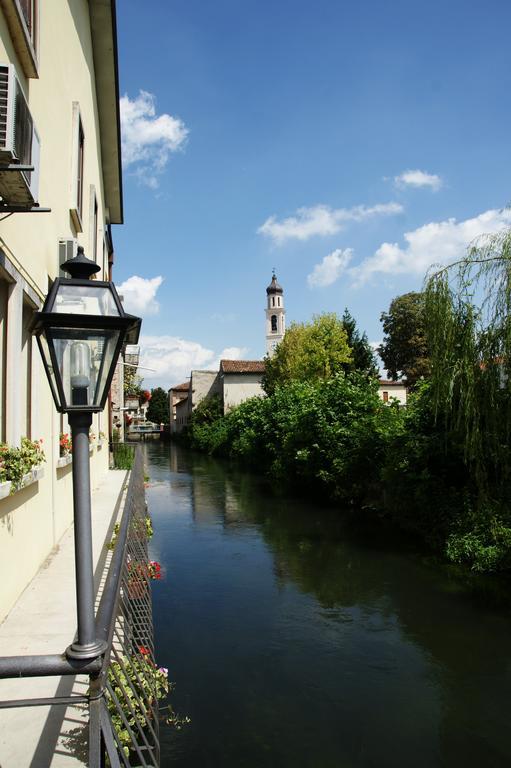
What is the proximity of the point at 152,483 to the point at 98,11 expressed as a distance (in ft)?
53.2

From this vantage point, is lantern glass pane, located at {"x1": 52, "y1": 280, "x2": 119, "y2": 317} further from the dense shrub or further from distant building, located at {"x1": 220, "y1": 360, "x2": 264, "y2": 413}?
distant building, located at {"x1": 220, "y1": 360, "x2": 264, "y2": 413}

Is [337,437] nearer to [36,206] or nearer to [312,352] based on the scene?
[36,206]

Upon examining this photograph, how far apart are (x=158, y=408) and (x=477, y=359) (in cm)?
9105

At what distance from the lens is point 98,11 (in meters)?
9.69

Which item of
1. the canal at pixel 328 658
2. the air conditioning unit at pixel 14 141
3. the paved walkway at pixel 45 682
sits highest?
the air conditioning unit at pixel 14 141

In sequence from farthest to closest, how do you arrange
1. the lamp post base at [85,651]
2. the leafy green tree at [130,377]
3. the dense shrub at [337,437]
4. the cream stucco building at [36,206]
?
the leafy green tree at [130,377] < the dense shrub at [337,437] < the cream stucco building at [36,206] < the lamp post base at [85,651]

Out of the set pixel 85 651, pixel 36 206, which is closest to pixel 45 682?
pixel 85 651

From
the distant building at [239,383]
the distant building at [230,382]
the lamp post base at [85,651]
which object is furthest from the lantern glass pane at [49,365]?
the distant building at [239,383]

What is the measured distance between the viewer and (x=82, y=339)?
220cm

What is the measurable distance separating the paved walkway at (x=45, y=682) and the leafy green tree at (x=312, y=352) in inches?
1036

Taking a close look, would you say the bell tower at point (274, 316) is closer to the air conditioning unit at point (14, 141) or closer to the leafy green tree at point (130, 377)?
the leafy green tree at point (130, 377)

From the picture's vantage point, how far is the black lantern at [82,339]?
7.13ft

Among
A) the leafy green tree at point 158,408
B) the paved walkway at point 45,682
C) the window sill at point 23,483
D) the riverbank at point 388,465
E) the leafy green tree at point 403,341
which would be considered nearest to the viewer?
the paved walkway at point 45,682

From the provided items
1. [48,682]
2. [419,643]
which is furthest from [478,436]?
[48,682]
